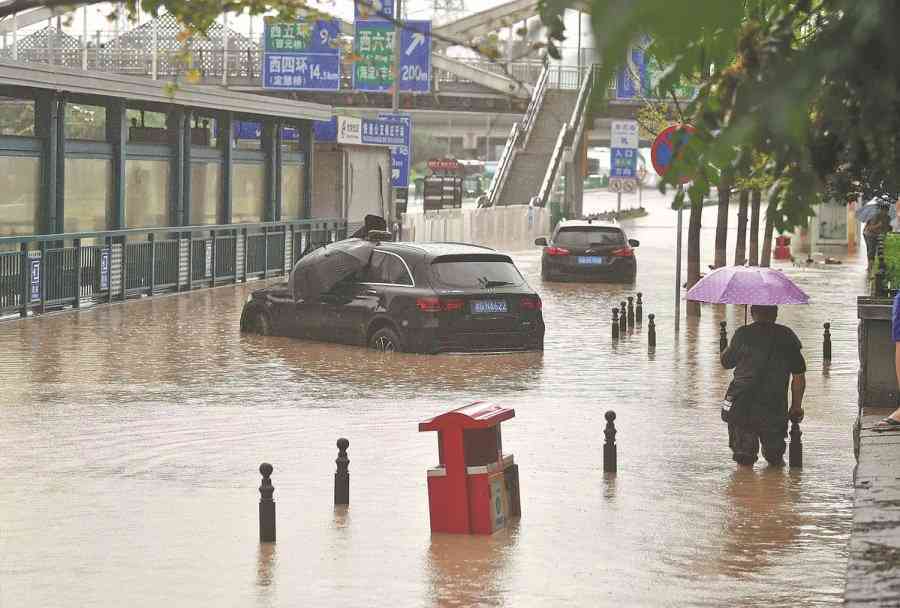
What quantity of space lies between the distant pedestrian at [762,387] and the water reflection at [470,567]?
8.52 ft

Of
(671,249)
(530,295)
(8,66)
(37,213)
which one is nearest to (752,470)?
(530,295)

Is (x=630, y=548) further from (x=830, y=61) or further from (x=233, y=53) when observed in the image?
(x=233, y=53)

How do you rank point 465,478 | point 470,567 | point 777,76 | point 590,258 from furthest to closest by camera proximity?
point 590,258 → point 465,478 → point 470,567 → point 777,76

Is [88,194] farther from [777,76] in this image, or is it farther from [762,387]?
[777,76]

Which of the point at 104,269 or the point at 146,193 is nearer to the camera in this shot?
the point at 104,269

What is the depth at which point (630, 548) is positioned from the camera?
992 cm

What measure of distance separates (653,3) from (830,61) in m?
0.73

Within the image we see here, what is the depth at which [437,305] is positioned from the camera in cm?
2027

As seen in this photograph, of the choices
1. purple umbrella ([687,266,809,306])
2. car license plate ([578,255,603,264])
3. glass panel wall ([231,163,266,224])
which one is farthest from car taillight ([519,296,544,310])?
car license plate ([578,255,603,264])

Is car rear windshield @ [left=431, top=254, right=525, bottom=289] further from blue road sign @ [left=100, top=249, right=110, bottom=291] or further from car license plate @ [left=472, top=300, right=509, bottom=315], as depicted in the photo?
blue road sign @ [left=100, top=249, right=110, bottom=291]

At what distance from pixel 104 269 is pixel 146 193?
3.28 meters

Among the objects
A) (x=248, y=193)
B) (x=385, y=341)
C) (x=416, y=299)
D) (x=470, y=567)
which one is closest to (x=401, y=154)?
(x=248, y=193)

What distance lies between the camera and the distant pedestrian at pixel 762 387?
41.1 feet

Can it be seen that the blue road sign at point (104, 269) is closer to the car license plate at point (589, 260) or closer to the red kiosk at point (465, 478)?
the car license plate at point (589, 260)
